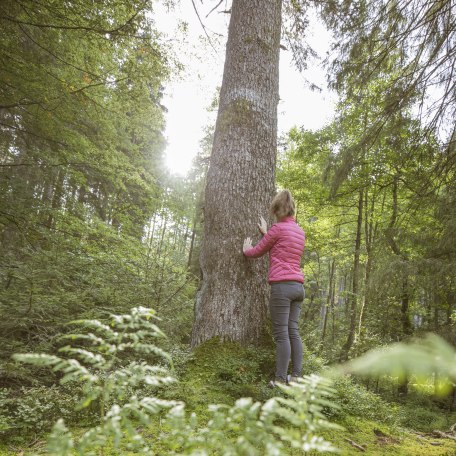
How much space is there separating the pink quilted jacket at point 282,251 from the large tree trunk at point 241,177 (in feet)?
1.12

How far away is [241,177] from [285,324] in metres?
1.91

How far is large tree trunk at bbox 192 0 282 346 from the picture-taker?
12.7 feet

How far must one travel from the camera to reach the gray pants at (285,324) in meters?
3.45

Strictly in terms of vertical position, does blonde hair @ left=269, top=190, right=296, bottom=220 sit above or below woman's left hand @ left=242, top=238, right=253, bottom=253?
above

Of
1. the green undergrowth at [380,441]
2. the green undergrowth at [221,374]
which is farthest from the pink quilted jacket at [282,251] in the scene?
the green undergrowth at [380,441]

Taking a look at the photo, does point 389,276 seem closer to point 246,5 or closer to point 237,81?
point 237,81

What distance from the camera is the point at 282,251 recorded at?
3750 mm

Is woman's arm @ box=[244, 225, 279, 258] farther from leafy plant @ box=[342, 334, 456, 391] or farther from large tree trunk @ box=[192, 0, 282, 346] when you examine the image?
leafy plant @ box=[342, 334, 456, 391]

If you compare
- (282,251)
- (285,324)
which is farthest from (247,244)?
(285,324)

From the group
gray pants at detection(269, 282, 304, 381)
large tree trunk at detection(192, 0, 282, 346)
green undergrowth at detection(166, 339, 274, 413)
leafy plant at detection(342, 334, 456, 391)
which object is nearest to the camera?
leafy plant at detection(342, 334, 456, 391)

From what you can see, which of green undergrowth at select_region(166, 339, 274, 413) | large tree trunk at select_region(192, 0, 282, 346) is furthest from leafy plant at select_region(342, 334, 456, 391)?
large tree trunk at select_region(192, 0, 282, 346)

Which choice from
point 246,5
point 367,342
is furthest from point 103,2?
point 367,342

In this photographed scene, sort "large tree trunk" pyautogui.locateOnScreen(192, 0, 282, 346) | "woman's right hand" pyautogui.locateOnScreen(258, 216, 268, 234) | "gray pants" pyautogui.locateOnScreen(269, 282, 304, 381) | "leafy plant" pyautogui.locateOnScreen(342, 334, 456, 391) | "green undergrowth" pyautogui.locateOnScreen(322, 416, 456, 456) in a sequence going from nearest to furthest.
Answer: "leafy plant" pyautogui.locateOnScreen(342, 334, 456, 391)
"green undergrowth" pyautogui.locateOnScreen(322, 416, 456, 456)
"gray pants" pyautogui.locateOnScreen(269, 282, 304, 381)
"large tree trunk" pyautogui.locateOnScreen(192, 0, 282, 346)
"woman's right hand" pyautogui.locateOnScreen(258, 216, 268, 234)

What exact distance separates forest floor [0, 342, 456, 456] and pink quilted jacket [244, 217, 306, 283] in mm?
919
